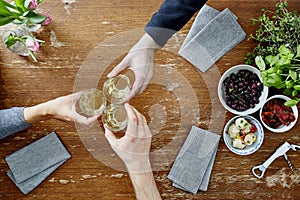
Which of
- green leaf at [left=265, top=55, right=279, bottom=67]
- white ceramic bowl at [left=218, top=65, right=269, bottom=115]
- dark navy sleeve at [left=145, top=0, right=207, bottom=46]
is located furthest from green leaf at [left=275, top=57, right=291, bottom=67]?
dark navy sleeve at [left=145, top=0, right=207, bottom=46]

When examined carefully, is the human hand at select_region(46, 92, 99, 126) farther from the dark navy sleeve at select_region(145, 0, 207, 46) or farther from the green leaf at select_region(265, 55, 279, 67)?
the green leaf at select_region(265, 55, 279, 67)

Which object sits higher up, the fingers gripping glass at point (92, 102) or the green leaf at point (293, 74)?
the green leaf at point (293, 74)

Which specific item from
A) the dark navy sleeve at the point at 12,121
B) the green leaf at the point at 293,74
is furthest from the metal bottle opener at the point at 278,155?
the dark navy sleeve at the point at 12,121

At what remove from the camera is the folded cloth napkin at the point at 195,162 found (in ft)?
3.72

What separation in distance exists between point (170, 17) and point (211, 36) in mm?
177

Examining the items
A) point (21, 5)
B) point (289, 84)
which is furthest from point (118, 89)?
point (289, 84)

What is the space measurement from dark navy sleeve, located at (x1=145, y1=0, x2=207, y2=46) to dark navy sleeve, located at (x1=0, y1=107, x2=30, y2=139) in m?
0.40

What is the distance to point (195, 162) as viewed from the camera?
3.73 ft

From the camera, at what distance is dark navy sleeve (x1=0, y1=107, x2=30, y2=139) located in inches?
42.4

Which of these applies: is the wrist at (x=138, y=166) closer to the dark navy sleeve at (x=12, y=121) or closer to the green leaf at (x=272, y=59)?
the dark navy sleeve at (x=12, y=121)

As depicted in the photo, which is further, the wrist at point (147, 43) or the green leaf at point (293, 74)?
the wrist at point (147, 43)

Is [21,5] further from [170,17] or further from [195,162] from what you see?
[195,162]

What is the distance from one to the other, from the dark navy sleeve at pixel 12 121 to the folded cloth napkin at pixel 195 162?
0.42m

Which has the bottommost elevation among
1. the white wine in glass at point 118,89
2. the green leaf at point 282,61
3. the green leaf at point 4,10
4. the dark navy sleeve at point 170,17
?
the white wine in glass at point 118,89
